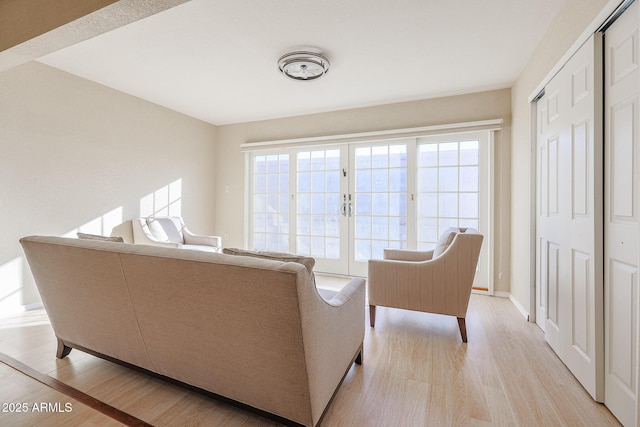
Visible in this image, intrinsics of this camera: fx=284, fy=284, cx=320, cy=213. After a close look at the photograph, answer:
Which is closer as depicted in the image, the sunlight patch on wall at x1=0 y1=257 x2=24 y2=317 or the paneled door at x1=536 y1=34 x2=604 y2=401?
the paneled door at x1=536 y1=34 x2=604 y2=401

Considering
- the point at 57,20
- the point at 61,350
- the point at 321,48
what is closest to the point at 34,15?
the point at 57,20

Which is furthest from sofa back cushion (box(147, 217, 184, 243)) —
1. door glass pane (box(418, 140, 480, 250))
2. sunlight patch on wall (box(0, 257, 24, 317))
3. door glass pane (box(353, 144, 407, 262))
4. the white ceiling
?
door glass pane (box(418, 140, 480, 250))

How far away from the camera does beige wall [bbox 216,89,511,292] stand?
3350mm

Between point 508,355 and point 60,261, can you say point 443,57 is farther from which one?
point 60,261

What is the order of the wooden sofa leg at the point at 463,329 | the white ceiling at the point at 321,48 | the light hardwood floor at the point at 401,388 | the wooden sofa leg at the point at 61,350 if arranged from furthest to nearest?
the wooden sofa leg at the point at 463,329, the white ceiling at the point at 321,48, the wooden sofa leg at the point at 61,350, the light hardwood floor at the point at 401,388

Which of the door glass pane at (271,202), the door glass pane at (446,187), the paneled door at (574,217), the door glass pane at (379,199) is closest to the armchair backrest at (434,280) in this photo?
the paneled door at (574,217)

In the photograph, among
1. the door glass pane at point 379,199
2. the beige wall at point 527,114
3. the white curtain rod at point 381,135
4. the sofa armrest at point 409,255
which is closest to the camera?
the beige wall at point 527,114

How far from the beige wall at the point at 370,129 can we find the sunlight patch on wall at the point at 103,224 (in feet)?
5.58

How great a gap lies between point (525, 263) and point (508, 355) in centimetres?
109

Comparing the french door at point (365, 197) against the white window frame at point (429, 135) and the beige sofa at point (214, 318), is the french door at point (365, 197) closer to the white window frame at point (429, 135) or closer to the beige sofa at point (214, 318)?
the white window frame at point (429, 135)

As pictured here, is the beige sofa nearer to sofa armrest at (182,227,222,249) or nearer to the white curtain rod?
sofa armrest at (182,227,222,249)

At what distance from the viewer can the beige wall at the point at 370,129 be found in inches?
132

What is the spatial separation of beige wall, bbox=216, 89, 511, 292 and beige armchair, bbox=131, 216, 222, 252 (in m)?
0.95

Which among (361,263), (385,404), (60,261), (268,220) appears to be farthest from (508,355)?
(268,220)
